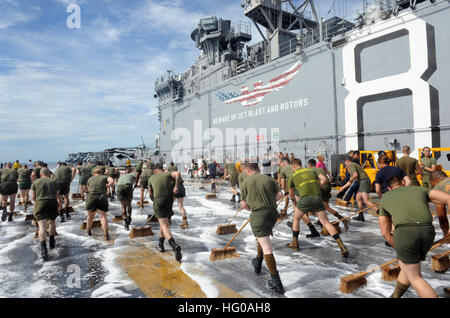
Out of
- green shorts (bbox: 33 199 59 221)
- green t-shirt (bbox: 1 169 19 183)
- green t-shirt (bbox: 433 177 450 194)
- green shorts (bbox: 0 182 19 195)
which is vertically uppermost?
green t-shirt (bbox: 1 169 19 183)

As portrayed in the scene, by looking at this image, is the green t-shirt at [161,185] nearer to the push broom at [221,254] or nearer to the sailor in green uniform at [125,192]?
the push broom at [221,254]

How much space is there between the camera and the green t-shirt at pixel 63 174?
31.0 ft

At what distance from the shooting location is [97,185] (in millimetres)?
6684

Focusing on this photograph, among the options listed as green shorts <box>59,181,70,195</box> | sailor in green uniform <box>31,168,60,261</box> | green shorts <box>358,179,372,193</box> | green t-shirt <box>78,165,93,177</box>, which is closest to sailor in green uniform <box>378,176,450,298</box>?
green shorts <box>358,179,372,193</box>

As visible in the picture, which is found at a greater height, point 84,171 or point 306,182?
point 84,171

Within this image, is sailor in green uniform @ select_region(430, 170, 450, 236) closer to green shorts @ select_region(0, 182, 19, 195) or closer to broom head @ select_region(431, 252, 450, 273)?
broom head @ select_region(431, 252, 450, 273)

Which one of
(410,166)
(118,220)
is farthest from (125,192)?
(410,166)

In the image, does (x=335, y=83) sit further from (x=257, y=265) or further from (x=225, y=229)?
(x=257, y=265)

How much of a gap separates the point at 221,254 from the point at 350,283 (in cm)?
226

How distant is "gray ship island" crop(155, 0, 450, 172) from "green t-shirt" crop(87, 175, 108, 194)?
1081 centimetres

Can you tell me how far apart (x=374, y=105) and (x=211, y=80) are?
1506 centimetres

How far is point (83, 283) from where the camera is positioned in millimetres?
4195

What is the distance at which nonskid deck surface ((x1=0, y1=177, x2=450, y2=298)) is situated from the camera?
388cm
